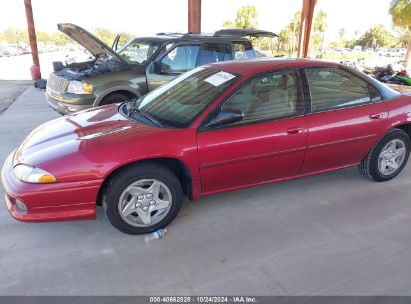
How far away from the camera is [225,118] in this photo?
2.84 meters

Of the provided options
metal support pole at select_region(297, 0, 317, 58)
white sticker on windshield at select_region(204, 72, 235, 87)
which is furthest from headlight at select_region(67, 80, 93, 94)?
metal support pole at select_region(297, 0, 317, 58)

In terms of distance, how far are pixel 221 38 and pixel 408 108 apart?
3.78 m

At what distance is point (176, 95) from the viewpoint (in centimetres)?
341

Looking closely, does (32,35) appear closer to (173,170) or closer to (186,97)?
(186,97)

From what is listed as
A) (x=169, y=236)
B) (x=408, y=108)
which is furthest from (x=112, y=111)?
(x=408, y=108)

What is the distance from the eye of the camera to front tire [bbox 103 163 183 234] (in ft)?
8.80

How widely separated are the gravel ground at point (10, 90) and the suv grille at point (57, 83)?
201cm

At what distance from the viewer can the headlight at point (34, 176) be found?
2500 mm

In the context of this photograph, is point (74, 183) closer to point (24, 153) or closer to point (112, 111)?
point (24, 153)

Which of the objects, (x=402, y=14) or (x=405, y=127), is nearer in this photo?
(x=405, y=127)

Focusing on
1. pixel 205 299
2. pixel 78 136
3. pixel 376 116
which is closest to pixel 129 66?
pixel 78 136

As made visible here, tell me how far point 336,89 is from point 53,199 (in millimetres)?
2896

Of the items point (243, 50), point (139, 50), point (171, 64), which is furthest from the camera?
point (243, 50)

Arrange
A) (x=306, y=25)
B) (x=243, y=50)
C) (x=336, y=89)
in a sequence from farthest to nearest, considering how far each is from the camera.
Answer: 1. (x=306, y=25)
2. (x=243, y=50)
3. (x=336, y=89)
